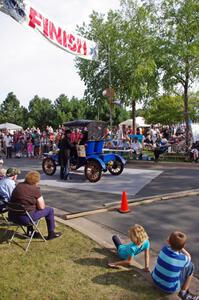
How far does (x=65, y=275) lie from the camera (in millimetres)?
4781

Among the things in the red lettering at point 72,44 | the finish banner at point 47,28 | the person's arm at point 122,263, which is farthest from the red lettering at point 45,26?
the person's arm at point 122,263

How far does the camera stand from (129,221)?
7.48 metres

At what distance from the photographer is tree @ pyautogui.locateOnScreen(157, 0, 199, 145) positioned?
17.8 m

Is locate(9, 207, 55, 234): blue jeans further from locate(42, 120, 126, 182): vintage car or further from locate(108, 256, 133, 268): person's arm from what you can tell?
locate(42, 120, 126, 182): vintage car

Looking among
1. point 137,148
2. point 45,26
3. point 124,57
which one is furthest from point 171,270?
point 124,57

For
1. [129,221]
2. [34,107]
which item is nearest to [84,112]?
[34,107]

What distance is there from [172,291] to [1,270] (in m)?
2.25

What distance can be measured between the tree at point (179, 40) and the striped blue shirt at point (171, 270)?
14.9m

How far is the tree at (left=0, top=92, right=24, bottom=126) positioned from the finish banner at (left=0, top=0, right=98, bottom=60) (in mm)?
55838

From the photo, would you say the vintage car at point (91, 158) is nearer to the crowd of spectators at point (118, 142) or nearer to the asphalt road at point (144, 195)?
the asphalt road at point (144, 195)

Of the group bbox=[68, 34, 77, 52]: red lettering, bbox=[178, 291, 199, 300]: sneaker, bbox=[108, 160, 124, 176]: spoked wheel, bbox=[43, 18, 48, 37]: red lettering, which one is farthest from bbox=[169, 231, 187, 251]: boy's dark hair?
bbox=[108, 160, 124, 176]: spoked wheel

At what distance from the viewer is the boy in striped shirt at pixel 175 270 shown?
4305 mm

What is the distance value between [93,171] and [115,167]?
4.61 ft

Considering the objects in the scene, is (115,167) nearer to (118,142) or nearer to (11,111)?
(118,142)
